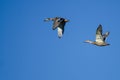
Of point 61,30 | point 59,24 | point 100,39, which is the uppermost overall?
point 59,24

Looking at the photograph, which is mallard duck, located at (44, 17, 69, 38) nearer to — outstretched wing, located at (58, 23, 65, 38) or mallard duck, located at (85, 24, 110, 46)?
outstretched wing, located at (58, 23, 65, 38)

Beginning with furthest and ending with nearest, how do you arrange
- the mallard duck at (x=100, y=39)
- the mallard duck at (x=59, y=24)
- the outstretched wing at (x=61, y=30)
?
the outstretched wing at (x=61, y=30) < the mallard duck at (x=59, y=24) < the mallard duck at (x=100, y=39)

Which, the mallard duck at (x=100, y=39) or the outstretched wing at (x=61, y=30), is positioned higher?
the outstretched wing at (x=61, y=30)

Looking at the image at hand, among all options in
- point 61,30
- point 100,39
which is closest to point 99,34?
point 100,39

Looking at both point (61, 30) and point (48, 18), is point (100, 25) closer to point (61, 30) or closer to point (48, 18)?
point (61, 30)

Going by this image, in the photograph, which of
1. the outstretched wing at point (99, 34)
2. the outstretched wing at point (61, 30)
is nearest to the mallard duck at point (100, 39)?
the outstretched wing at point (99, 34)

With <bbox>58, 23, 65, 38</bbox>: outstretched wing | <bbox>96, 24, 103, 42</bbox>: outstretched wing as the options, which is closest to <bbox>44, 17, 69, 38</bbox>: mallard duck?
<bbox>58, 23, 65, 38</bbox>: outstretched wing

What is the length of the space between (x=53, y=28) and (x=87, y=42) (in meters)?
3.33

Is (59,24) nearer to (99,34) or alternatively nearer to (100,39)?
(99,34)

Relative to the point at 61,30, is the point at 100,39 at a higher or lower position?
lower

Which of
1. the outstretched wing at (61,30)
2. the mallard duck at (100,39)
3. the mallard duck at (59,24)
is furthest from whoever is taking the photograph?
the outstretched wing at (61,30)

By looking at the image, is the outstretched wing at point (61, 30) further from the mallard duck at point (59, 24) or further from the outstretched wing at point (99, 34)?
the outstretched wing at point (99, 34)

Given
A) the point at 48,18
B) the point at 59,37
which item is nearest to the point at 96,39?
the point at 59,37

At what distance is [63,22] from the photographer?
35938 mm
